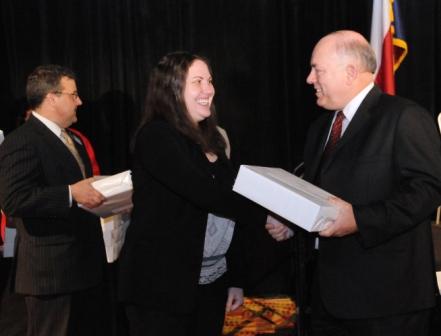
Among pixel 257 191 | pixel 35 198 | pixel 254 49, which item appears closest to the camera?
pixel 257 191

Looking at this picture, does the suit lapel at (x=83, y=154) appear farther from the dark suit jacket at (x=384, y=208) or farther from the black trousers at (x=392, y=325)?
the black trousers at (x=392, y=325)

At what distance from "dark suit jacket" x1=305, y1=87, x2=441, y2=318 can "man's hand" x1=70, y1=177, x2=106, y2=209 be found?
34.5 inches

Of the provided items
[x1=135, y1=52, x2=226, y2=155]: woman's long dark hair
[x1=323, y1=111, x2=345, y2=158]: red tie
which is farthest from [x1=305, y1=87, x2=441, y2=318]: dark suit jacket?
[x1=135, y1=52, x2=226, y2=155]: woman's long dark hair

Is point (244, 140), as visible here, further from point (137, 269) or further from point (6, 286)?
point (137, 269)

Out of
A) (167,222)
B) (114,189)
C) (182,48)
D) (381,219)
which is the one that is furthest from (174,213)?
(182,48)

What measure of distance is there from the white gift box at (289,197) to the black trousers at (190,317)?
0.49 metres

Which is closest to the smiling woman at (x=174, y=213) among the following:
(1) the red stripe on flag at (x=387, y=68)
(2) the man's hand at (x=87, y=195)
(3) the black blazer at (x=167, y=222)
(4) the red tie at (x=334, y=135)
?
(3) the black blazer at (x=167, y=222)

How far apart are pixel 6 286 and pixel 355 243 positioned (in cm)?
382

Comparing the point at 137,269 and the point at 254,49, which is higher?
the point at 254,49

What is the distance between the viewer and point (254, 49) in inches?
179

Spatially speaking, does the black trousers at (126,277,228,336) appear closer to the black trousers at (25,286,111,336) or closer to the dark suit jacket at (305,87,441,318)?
the dark suit jacket at (305,87,441,318)

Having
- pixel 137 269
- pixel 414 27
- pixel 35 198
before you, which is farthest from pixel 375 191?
pixel 414 27

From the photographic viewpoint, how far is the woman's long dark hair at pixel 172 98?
76.9 inches

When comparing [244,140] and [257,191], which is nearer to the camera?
[257,191]
